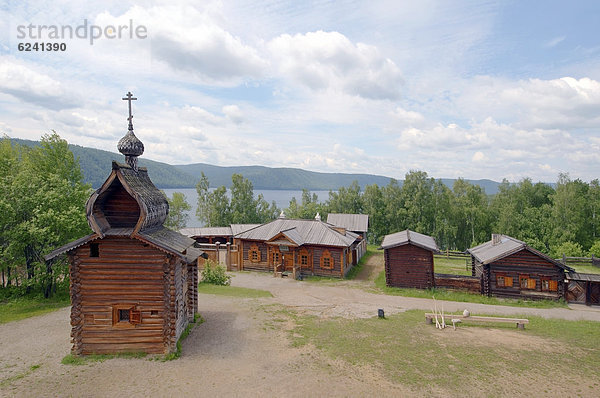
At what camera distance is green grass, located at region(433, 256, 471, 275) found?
33.7m

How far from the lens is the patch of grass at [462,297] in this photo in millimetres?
23305

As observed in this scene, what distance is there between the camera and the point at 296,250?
3186cm

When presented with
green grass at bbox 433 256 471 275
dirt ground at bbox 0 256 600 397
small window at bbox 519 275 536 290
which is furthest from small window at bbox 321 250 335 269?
small window at bbox 519 275 536 290

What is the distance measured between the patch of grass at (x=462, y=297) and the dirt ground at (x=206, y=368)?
773 centimetres

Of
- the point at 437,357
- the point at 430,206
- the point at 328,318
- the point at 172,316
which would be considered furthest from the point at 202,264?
the point at 430,206

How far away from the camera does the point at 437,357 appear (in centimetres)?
1385

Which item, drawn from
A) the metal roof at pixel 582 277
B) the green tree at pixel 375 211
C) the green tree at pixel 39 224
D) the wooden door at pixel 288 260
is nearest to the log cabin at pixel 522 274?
the metal roof at pixel 582 277

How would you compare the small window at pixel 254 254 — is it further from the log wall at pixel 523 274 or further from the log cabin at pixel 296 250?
the log wall at pixel 523 274

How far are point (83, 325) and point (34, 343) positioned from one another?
3818 millimetres

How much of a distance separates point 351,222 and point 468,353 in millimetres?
32196

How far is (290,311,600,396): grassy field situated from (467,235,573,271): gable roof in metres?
5.75

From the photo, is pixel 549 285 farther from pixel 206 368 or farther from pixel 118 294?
pixel 118 294

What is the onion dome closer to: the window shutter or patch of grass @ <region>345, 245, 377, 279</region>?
the window shutter

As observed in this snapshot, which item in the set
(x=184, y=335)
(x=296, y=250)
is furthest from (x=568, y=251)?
(x=184, y=335)
